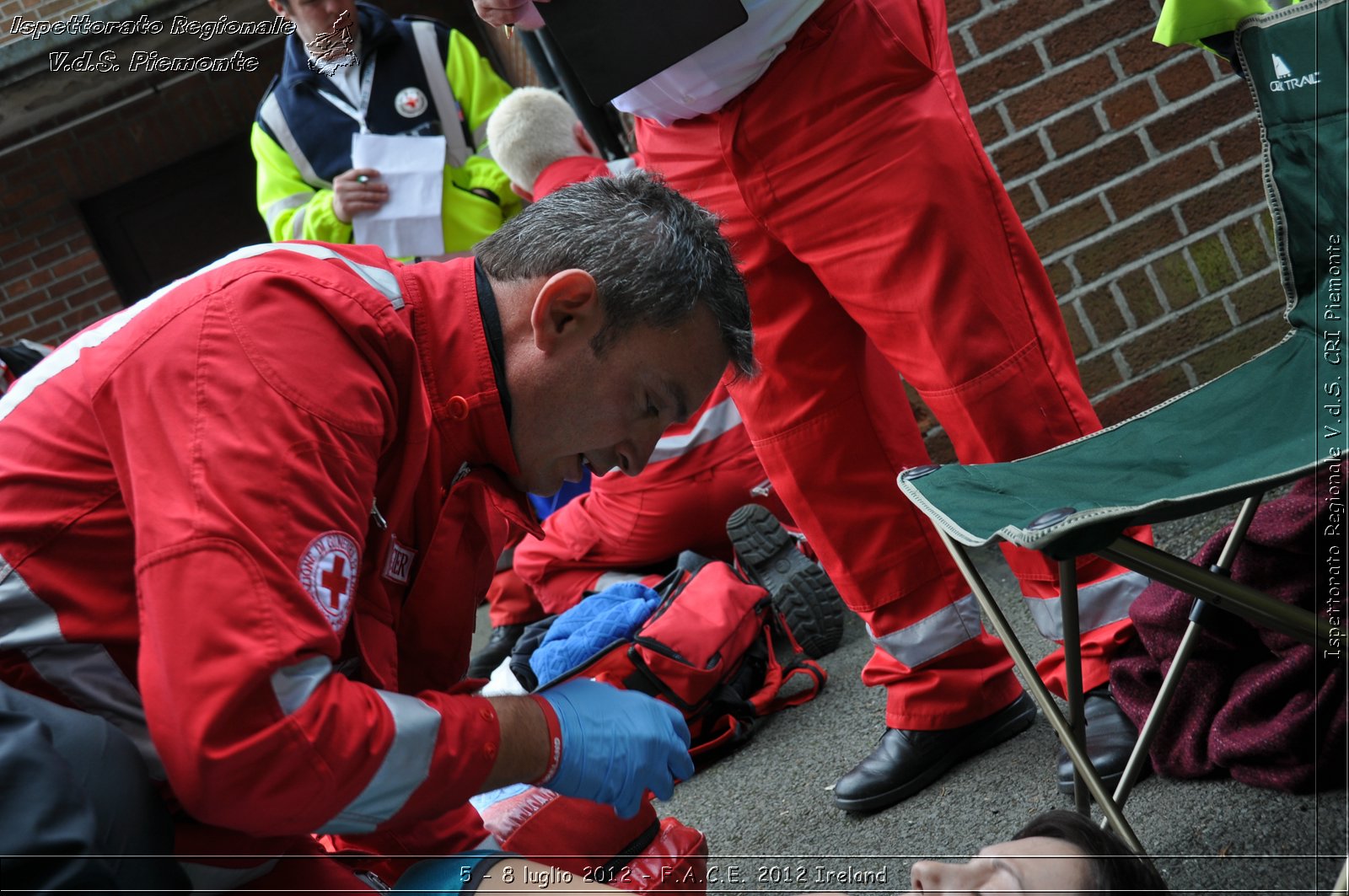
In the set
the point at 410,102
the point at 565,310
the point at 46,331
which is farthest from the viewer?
the point at 46,331

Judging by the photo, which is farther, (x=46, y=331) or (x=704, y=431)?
(x=46, y=331)

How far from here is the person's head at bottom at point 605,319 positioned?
1383 millimetres

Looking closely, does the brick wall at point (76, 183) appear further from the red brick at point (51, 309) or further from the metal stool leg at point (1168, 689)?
the metal stool leg at point (1168, 689)

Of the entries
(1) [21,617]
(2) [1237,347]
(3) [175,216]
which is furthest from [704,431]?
(3) [175,216]

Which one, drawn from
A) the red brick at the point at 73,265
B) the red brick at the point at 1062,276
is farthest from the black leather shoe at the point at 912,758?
the red brick at the point at 73,265

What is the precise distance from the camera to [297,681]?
108cm

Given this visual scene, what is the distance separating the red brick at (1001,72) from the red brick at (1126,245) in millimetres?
449

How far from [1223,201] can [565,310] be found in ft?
7.25

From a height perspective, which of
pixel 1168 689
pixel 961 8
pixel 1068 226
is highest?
pixel 961 8

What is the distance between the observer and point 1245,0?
174 cm

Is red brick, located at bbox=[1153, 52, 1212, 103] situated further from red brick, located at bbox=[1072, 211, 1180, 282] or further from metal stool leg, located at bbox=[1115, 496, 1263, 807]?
metal stool leg, located at bbox=[1115, 496, 1263, 807]

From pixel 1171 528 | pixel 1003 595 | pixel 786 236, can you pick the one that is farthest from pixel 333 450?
pixel 1171 528

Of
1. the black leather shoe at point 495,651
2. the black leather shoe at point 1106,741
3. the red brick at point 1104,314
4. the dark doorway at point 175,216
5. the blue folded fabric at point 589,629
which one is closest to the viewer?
the black leather shoe at point 1106,741

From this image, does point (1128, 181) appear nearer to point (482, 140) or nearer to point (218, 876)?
point (482, 140)
